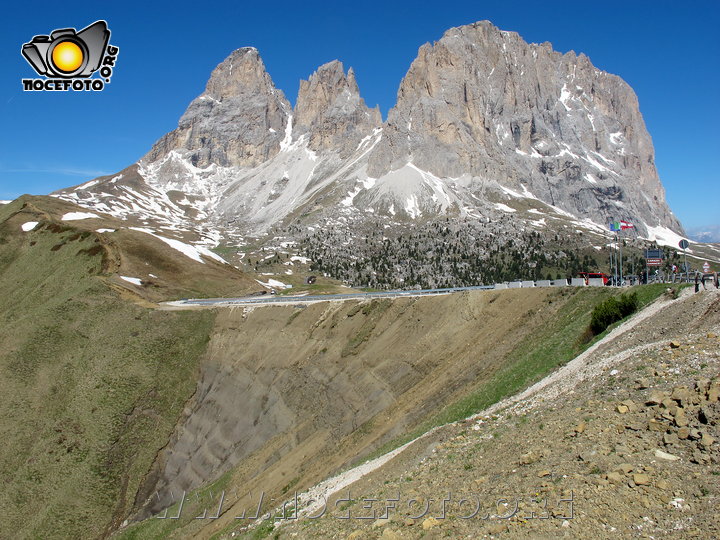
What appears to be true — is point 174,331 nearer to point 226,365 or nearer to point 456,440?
point 226,365

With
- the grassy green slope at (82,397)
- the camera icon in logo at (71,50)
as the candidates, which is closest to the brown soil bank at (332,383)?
the grassy green slope at (82,397)

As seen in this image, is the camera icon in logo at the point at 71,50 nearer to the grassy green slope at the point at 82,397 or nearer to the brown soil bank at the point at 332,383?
the brown soil bank at the point at 332,383

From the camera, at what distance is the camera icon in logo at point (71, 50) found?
91.5 feet

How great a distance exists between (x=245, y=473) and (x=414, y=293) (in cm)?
2394

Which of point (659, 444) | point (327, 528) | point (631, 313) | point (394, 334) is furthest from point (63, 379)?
point (659, 444)

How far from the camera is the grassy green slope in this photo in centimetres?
4194

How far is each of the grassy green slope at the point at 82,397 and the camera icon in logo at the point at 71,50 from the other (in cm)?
3287

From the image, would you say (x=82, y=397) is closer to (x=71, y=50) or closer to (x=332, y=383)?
(x=332, y=383)

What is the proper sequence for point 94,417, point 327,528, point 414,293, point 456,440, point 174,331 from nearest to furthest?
point 327,528 < point 456,440 < point 94,417 < point 414,293 < point 174,331

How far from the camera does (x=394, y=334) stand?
4591 centimetres

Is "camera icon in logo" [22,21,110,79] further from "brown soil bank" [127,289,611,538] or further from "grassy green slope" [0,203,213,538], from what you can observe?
"grassy green slope" [0,203,213,538]

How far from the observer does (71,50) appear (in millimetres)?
28375

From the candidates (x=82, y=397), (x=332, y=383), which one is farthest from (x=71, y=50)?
(x=82, y=397)

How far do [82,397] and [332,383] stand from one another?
87.2ft
